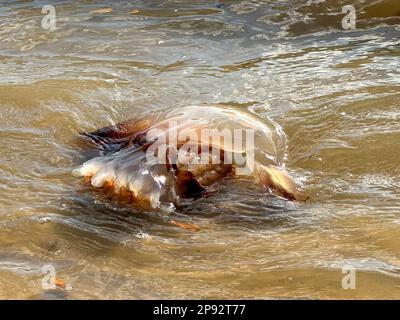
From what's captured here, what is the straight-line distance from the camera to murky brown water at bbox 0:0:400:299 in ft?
7.72

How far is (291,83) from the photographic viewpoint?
4.11 m

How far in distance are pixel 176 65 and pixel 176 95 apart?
1.89ft

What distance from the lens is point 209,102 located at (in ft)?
12.9

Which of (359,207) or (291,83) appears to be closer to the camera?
(359,207)

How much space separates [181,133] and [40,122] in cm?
96

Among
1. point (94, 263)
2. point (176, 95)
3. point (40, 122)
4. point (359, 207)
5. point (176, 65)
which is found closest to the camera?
point (94, 263)

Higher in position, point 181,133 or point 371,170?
point 181,133

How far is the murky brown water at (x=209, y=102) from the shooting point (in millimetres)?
2354

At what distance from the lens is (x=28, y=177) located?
3.12m
